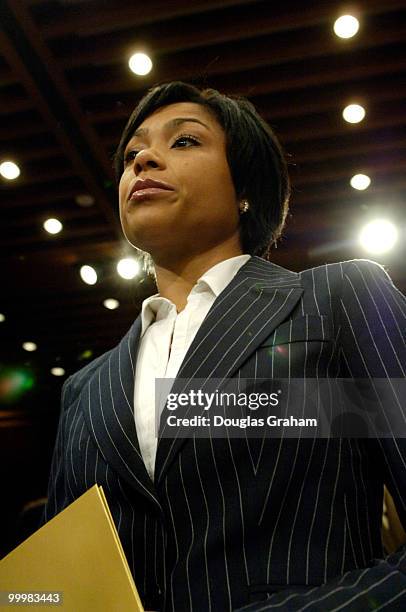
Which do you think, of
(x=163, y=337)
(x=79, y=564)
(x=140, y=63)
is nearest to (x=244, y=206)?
(x=163, y=337)

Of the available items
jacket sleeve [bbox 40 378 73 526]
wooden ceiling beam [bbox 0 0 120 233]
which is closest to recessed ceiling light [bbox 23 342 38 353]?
wooden ceiling beam [bbox 0 0 120 233]

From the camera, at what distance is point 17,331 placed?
6094mm

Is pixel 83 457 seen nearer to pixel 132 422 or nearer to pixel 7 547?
pixel 132 422

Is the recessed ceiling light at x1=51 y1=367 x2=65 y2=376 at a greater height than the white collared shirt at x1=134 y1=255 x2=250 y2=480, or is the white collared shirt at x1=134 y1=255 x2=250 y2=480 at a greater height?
the recessed ceiling light at x1=51 y1=367 x2=65 y2=376

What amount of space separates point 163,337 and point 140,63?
2.39 metres

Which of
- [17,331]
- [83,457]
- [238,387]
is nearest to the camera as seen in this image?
[238,387]

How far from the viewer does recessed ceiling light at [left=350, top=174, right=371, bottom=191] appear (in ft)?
13.5

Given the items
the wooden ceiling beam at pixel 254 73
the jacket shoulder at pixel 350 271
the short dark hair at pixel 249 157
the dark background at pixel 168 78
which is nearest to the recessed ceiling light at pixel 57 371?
the dark background at pixel 168 78

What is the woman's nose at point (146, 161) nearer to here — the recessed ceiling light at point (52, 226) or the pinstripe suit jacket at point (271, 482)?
the pinstripe suit jacket at point (271, 482)

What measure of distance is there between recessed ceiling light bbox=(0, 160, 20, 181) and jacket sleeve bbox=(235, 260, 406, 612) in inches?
131

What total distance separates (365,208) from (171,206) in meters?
3.36

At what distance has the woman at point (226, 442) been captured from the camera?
2.88ft

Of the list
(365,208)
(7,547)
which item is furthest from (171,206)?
(7,547)

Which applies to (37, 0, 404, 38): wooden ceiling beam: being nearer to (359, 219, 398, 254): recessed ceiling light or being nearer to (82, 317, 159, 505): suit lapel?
(359, 219, 398, 254): recessed ceiling light
